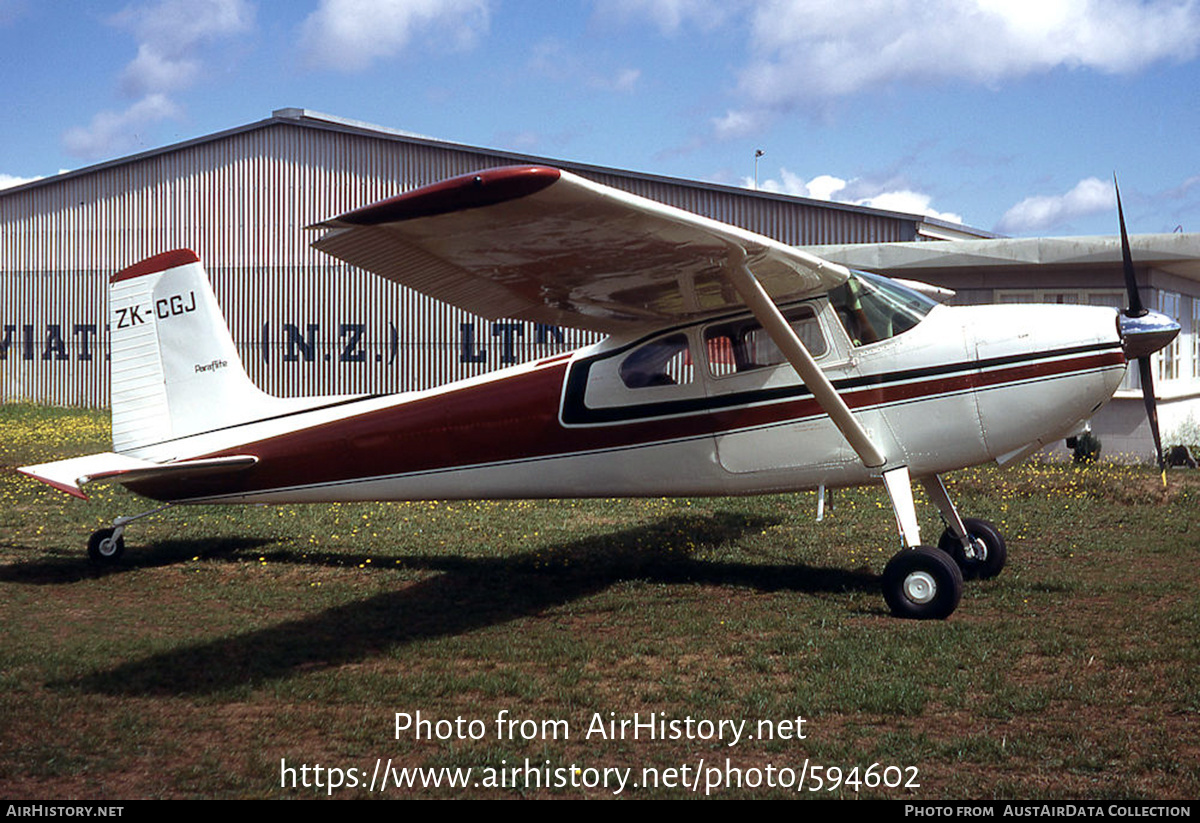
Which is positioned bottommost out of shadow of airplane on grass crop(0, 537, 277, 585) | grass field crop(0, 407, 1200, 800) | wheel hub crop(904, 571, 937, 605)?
grass field crop(0, 407, 1200, 800)

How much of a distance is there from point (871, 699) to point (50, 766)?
3.97 m

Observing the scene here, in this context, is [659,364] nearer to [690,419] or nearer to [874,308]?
[690,419]

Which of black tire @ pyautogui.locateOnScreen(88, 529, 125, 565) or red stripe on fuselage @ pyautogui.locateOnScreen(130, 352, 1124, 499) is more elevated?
red stripe on fuselage @ pyautogui.locateOnScreen(130, 352, 1124, 499)

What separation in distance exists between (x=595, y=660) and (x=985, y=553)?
382 cm

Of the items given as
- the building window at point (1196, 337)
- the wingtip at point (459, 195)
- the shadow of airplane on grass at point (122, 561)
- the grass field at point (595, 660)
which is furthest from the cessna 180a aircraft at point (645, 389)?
the building window at point (1196, 337)

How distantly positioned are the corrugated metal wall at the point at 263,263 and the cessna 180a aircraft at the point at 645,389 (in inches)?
604

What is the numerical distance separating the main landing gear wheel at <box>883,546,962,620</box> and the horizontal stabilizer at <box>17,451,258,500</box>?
18.5ft

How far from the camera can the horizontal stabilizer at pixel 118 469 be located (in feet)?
26.4

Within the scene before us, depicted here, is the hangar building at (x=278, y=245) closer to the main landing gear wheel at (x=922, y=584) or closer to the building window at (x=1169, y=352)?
the building window at (x=1169, y=352)

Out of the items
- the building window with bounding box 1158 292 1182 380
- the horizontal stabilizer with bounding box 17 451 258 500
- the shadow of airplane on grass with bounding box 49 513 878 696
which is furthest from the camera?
the building window with bounding box 1158 292 1182 380

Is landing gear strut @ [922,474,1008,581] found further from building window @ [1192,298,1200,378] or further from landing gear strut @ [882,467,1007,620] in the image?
building window @ [1192,298,1200,378]

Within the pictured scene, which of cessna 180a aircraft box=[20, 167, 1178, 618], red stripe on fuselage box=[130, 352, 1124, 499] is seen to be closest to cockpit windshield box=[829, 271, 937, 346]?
cessna 180a aircraft box=[20, 167, 1178, 618]

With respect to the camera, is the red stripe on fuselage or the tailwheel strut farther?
the tailwheel strut

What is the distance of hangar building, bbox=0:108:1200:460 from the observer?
24.4 metres
